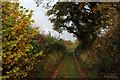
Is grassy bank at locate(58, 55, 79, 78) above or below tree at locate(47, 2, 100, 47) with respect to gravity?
below

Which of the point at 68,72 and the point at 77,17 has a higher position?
the point at 77,17

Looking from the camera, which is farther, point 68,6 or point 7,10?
point 68,6

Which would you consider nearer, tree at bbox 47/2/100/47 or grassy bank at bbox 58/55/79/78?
grassy bank at bbox 58/55/79/78

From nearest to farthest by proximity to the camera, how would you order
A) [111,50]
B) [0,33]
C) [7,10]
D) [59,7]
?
[0,33]
[7,10]
[111,50]
[59,7]

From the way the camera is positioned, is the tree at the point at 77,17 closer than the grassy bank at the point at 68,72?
No

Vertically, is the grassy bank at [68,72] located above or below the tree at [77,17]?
below

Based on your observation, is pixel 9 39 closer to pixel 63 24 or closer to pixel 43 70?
pixel 43 70

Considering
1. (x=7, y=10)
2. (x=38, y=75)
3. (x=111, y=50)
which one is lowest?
(x=38, y=75)

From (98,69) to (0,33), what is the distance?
7.50m

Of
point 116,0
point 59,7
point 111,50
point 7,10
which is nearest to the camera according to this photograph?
point 7,10

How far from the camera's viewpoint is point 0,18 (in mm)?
3330

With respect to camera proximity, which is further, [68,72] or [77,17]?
[77,17]

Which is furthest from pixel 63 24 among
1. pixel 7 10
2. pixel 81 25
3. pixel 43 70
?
pixel 7 10

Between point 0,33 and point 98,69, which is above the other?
point 0,33
